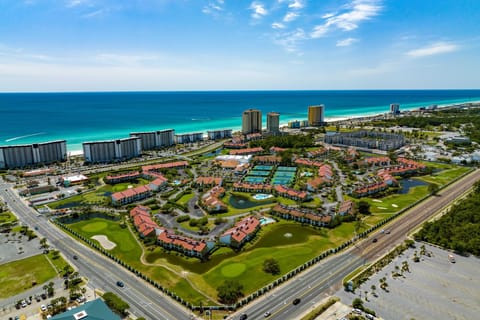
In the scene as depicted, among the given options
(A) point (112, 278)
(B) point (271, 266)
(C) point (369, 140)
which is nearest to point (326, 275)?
(B) point (271, 266)

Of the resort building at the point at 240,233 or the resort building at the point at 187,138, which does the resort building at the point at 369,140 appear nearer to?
the resort building at the point at 187,138

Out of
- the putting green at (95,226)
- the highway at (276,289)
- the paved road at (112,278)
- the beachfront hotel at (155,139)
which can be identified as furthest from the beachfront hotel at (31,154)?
the putting green at (95,226)

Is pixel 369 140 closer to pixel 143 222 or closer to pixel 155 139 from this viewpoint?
pixel 155 139

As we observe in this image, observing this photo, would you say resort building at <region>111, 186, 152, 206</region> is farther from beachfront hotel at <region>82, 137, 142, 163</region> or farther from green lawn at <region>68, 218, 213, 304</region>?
beachfront hotel at <region>82, 137, 142, 163</region>

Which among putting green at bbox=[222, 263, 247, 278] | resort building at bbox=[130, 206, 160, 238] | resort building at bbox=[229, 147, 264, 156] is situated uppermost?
resort building at bbox=[229, 147, 264, 156]

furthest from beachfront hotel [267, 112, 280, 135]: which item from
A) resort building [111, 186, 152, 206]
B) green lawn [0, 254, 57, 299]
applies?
green lawn [0, 254, 57, 299]

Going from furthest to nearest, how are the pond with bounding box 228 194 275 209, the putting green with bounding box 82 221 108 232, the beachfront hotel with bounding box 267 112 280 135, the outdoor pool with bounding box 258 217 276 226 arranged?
1. the beachfront hotel with bounding box 267 112 280 135
2. the pond with bounding box 228 194 275 209
3. the outdoor pool with bounding box 258 217 276 226
4. the putting green with bounding box 82 221 108 232

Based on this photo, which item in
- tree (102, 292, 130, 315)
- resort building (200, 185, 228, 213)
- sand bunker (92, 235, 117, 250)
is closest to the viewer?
tree (102, 292, 130, 315)
